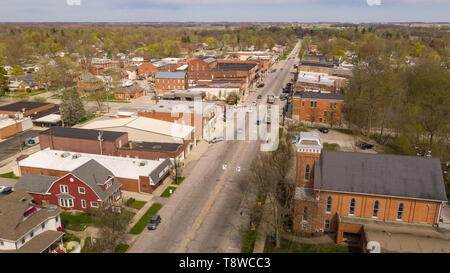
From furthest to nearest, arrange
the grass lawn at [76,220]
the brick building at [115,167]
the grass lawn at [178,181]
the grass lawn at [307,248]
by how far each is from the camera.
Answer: the grass lawn at [178,181], the brick building at [115,167], the grass lawn at [76,220], the grass lawn at [307,248]

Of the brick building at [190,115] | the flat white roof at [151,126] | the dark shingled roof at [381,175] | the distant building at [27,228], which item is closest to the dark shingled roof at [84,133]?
the flat white roof at [151,126]

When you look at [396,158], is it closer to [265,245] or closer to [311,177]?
[311,177]

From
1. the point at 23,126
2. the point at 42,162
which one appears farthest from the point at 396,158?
the point at 23,126

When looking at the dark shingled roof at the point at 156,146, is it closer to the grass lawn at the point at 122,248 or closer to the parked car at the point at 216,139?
the parked car at the point at 216,139

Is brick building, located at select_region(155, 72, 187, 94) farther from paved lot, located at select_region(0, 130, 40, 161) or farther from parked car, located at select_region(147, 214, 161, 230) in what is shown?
parked car, located at select_region(147, 214, 161, 230)

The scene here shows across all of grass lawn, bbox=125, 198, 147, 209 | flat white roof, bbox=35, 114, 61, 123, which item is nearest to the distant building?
grass lawn, bbox=125, 198, 147, 209
